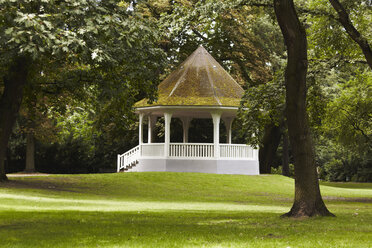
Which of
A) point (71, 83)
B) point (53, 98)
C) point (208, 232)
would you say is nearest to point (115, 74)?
point (71, 83)

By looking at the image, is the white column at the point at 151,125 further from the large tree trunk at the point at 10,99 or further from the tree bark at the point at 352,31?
the tree bark at the point at 352,31

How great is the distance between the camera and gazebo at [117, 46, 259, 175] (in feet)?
119

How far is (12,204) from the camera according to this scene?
59.0 feet

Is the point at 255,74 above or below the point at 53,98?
above

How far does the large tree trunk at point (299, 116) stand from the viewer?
15.1 metres

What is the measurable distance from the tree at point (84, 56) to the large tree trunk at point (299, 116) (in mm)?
3805

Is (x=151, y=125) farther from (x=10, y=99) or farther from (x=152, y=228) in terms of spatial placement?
(x=152, y=228)

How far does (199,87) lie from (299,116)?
22608 mm

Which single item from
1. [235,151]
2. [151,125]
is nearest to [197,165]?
[235,151]

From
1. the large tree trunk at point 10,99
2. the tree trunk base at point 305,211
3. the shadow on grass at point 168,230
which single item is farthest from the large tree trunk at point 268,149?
the tree trunk base at point 305,211

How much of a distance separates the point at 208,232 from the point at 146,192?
1674cm

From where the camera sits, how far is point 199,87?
37719 millimetres

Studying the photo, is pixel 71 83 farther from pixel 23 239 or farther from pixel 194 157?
pixel 23 239

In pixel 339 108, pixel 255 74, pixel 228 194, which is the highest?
pixel 255 74
